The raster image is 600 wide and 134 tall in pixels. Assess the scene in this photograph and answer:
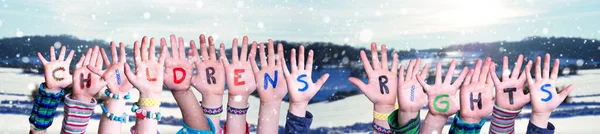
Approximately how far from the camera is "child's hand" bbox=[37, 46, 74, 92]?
4.08 meters

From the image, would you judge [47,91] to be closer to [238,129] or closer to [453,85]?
[238,129]

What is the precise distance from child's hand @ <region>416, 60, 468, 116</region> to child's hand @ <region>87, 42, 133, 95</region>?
4.99 feet

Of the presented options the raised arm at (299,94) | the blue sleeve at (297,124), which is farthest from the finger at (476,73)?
the blue sleeve at (297,124)

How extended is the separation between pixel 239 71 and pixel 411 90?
93 cm

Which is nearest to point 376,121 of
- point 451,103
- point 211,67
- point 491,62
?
point 451,103

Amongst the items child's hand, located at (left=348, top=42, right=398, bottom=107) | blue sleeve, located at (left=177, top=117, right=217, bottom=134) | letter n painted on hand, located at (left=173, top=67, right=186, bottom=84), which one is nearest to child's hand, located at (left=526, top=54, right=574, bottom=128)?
child's hand, located at (left=348, top=42, right=398, bottom=107)

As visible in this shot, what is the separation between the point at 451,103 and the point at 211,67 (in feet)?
4.19

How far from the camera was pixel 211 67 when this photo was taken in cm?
384

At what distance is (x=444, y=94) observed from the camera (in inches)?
141

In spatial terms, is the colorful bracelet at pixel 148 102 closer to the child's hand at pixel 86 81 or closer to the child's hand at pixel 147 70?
the child's hand at pixel 147 70

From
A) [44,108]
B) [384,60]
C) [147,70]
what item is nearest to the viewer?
[147,70]

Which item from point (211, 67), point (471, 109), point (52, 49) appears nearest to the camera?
point (471, 109)

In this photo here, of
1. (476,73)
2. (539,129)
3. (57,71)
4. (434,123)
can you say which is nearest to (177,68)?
(57,71)

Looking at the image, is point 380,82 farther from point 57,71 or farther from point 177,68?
point 57,71
